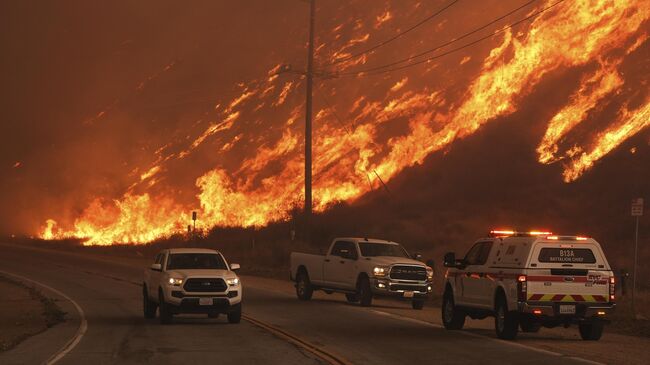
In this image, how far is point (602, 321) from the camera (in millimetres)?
20438

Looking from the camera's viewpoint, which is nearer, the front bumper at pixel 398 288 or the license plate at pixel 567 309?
the license plate at pixel 567 309

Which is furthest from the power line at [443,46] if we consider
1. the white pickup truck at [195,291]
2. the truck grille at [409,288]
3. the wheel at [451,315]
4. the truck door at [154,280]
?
the white pickup truck at [195,291]

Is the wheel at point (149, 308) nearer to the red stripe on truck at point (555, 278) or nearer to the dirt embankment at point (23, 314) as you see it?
the dirt embankment at point (23, 314)

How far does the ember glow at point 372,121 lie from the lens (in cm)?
6362

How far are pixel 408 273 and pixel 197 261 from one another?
7015 mm

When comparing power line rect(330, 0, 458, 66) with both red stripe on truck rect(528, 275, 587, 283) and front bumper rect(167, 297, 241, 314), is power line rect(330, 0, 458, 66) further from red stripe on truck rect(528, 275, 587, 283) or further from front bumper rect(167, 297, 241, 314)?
red stripe on truck rect(528, 275, 587, 283)

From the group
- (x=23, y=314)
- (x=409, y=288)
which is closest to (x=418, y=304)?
(x=409, y=288)

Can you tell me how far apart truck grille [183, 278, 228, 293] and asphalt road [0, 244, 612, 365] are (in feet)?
2.79

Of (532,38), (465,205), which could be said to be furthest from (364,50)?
(465,205)

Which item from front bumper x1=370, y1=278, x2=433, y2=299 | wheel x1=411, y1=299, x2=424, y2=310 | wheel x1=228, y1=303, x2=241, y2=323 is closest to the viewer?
wheel x1=228, y1=303, x2=241, y2=323

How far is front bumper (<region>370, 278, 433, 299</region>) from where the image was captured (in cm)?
2916

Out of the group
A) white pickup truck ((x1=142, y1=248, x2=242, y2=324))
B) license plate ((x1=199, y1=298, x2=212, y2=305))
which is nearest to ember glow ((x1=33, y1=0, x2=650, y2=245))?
white pickup truck ((x1=142, y1=248, x2=242, y2=324))

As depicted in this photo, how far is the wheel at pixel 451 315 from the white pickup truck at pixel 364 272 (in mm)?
5565

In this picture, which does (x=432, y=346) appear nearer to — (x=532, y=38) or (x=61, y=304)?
(x=61, y=304)
